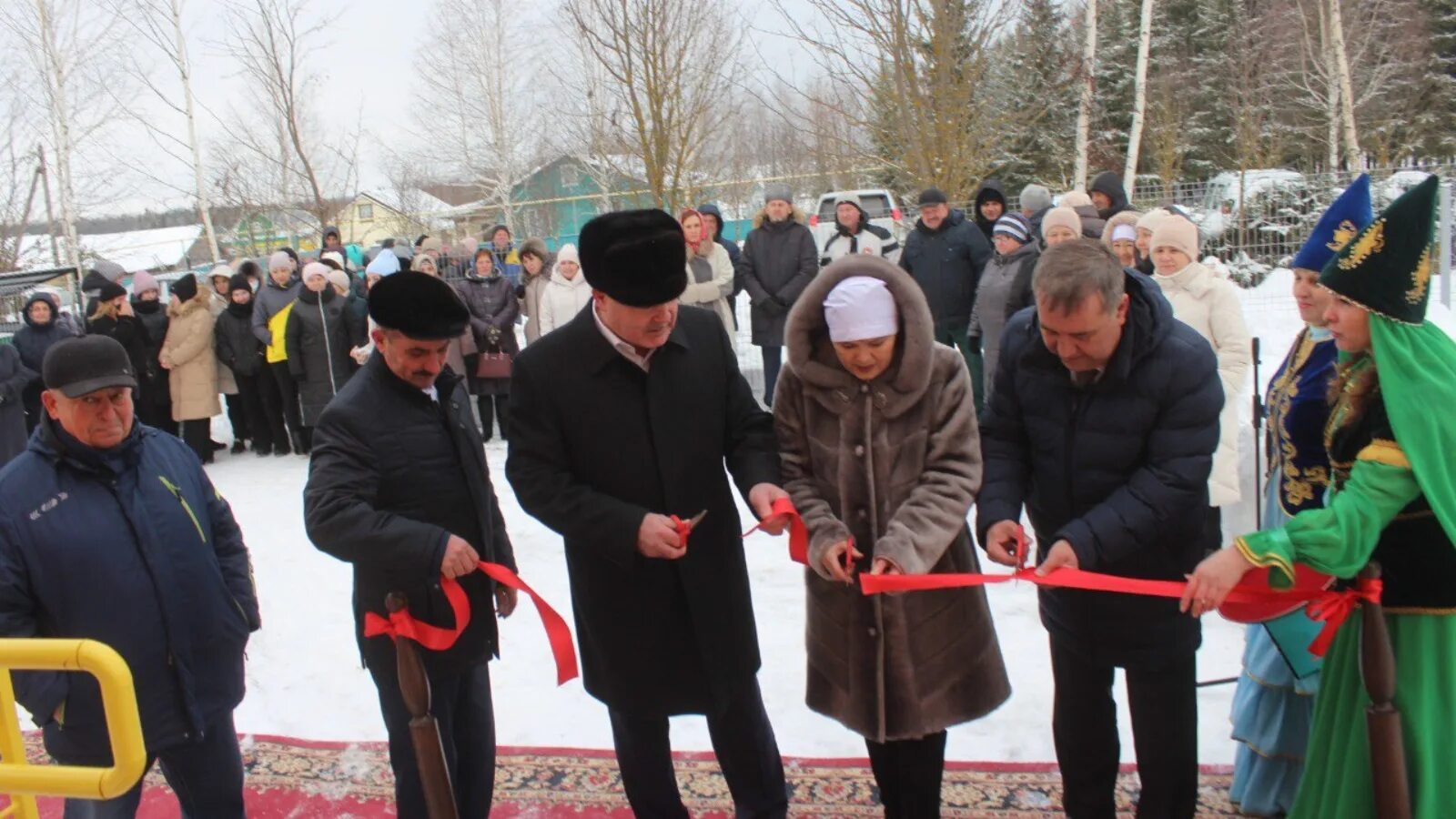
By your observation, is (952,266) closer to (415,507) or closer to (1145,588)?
(1145,588)

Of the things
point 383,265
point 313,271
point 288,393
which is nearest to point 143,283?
point 288,393

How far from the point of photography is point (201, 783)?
3.13 m

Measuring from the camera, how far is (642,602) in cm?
297

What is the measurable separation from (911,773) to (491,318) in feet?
23.8

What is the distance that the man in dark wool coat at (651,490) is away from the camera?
2.76 metres

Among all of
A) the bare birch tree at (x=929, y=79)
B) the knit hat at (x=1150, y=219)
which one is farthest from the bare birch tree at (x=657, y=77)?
the knit hat at (x=1150, y=219)

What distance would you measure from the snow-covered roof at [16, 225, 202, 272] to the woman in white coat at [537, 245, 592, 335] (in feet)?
53.3

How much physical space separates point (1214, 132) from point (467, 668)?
27974mm

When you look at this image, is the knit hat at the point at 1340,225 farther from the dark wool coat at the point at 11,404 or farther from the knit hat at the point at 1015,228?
the dark wool coat at the point at 11,404

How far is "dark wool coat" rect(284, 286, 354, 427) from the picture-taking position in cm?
935

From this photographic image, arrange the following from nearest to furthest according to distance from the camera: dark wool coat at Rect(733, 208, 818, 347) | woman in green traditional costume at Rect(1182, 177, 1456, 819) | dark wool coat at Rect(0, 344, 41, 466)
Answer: woman in green traditional costume at Rect(1182, 177, 1456, 819) → dark wool coat at Rect(0, 344, 41, 466) → dark wool coat at Rect(733, 208, 818, 347)

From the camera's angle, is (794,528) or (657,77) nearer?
(794,528)

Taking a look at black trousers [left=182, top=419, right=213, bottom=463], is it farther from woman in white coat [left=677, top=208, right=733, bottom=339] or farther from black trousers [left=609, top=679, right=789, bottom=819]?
black trousers [left=609, top=679, right=789, bottom=819]

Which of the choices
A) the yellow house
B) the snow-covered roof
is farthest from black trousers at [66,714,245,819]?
the yellow house
